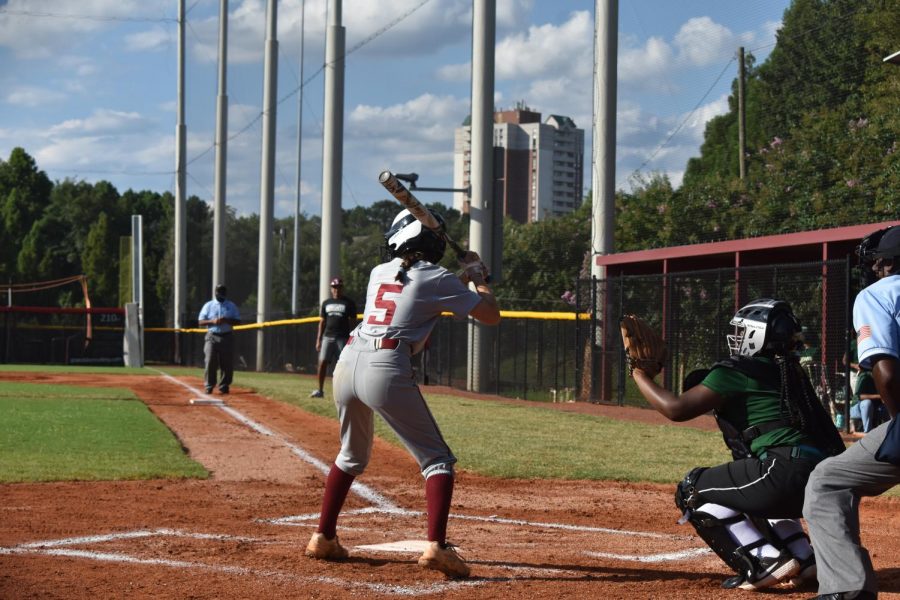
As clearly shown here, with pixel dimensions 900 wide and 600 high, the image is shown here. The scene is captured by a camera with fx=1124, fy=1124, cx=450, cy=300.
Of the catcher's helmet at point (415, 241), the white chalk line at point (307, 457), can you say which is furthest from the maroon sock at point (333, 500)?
the white chalk line at point (307, 457)

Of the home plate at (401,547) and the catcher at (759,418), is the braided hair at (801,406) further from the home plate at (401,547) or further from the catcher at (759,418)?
the home plate at (401,547)

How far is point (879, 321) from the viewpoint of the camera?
4.11 metres

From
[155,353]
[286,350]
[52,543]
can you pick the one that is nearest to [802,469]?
[52,543]

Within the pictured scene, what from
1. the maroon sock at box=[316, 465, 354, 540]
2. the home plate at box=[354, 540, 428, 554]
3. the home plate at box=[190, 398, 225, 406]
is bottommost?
the home plate at box=[190, 398, 225, 406]

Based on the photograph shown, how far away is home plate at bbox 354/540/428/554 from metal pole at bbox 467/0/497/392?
16150mm

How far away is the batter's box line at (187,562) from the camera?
5.13m

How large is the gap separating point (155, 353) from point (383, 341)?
50430mm

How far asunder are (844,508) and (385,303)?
2.37m

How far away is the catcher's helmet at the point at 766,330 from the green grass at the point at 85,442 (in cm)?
568

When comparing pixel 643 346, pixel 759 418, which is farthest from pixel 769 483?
pixel 643 346

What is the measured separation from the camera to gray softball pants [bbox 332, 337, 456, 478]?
216 inches

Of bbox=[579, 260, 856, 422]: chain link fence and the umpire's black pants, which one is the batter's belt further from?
the umpire's black pants

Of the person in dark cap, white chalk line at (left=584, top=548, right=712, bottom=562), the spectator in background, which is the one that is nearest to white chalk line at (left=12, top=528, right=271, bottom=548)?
white chalk line at (left=584, top=548, right=712, bottom=562)

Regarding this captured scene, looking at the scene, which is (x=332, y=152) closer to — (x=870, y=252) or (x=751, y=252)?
(x=751, y=252)
